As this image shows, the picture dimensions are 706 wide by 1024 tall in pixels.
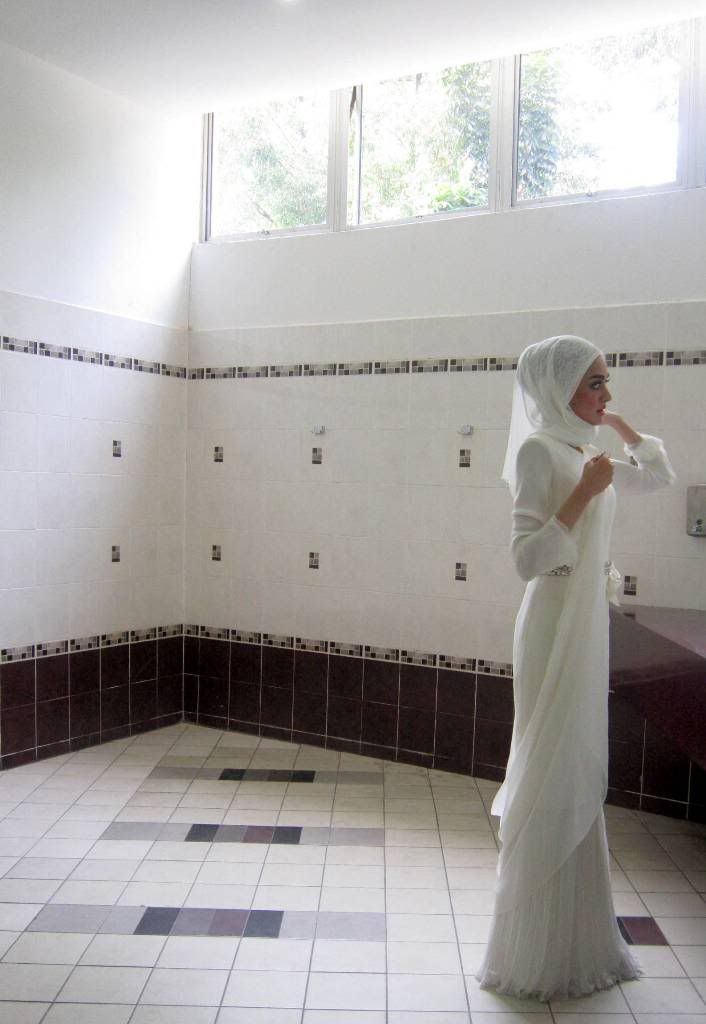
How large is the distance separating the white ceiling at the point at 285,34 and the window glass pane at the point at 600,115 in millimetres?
368

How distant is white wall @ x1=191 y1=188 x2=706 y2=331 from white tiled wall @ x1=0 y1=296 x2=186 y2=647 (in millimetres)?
489

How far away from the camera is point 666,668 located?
287cm

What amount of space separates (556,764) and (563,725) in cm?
10

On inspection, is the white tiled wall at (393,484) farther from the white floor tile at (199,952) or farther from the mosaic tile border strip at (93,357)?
the white floor tile at (199,952)

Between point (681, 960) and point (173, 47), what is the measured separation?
12.7 feet

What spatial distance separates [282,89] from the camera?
13.9 feet

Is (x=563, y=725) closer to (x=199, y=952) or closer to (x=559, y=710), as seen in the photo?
(x=559, y=710)

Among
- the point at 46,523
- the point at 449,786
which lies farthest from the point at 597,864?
the point at 46,523

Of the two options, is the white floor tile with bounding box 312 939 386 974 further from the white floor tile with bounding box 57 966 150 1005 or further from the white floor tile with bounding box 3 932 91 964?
the white floor tile with bounding box 3 932 91 964

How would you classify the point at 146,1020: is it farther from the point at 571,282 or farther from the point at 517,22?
the point at 517,22

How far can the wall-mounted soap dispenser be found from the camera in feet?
11.8

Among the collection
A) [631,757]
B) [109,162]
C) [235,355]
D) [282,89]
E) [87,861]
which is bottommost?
[87,861]

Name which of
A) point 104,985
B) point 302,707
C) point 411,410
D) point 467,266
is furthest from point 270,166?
point 104,985

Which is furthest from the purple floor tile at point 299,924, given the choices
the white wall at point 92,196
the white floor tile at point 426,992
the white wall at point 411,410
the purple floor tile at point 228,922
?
the white wall at point 92,196
